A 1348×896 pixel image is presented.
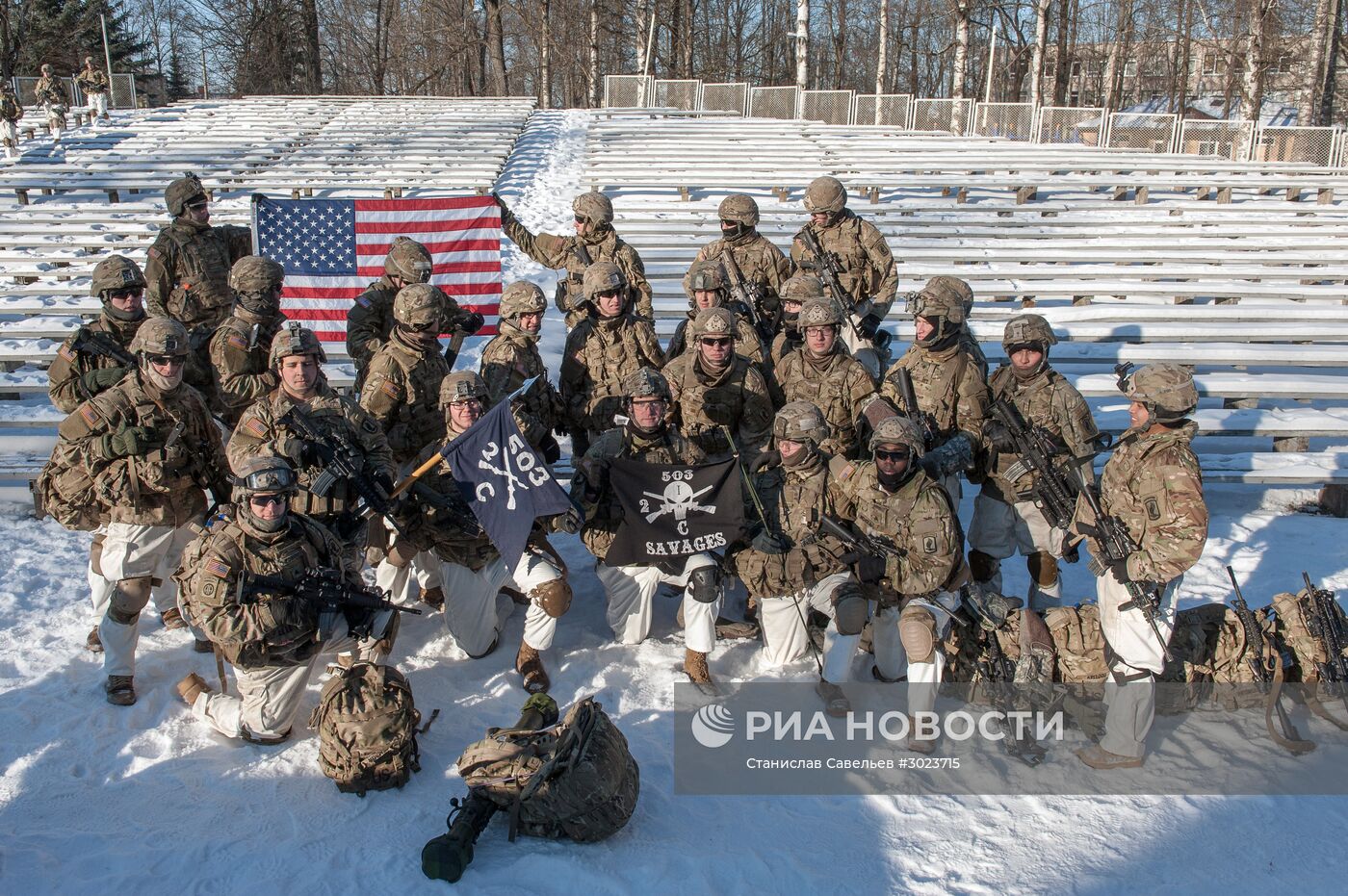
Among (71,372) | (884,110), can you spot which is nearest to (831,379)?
(71,372)

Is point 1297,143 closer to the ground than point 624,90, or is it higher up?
closer to the ground

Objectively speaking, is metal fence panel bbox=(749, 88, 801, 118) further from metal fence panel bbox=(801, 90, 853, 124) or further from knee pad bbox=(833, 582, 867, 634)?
knee pad bbox=(833, 582, 867, 634)

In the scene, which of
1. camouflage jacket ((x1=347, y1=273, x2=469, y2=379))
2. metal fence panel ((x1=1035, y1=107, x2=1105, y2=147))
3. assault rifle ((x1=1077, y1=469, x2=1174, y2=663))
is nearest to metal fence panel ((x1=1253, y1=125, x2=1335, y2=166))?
metal fence panel ((x1=1035, y1=107, x2=1105, y2=147))

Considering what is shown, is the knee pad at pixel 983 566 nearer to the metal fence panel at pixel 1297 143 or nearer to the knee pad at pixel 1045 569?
the knee pad at pixel 1045 569

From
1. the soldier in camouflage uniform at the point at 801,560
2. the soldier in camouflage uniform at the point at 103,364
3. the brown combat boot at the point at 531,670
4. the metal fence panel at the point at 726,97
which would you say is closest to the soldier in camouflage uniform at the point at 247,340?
the soldier in camouflage uniform at the point at 103,364

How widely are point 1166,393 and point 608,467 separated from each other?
10.2 feet

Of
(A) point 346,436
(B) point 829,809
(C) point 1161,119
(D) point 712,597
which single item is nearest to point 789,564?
(D) point 712,597

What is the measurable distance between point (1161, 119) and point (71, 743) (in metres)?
24.0

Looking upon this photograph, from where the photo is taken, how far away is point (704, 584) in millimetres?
5754

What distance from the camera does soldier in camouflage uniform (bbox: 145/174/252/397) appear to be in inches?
306

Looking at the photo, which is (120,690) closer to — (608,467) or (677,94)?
(608,467)

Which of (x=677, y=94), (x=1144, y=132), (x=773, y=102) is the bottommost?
(x=1144, y=132)

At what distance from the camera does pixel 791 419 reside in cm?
568

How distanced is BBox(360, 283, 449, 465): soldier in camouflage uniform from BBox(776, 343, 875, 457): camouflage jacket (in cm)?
248
